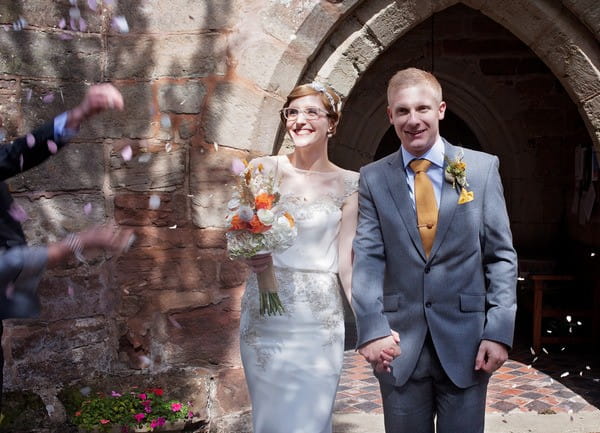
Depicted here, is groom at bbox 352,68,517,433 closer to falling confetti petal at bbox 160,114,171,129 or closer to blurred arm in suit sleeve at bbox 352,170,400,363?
blurred arm in suit sleeve at bbox 352,170,400,363

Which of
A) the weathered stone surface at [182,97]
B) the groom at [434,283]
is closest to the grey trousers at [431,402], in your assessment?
the groom at [434,283]

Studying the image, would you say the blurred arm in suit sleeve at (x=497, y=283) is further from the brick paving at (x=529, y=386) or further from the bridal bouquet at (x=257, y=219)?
the brick paving at (x=529, y=386)

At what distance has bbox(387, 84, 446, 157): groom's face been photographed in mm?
2523

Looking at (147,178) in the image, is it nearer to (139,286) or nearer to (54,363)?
(139,286)

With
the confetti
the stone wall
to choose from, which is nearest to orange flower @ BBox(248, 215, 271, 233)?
the stone wall

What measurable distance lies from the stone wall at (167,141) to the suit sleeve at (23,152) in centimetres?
172

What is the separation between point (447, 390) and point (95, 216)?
2.51 meters

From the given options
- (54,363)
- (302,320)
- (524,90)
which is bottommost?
(54,363)

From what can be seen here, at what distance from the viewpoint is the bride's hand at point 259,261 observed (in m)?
2.78

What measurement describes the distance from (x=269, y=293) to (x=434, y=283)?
0.70m

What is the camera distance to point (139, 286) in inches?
166

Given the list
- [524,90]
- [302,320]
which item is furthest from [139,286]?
[524,90]

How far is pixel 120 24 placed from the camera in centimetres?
418

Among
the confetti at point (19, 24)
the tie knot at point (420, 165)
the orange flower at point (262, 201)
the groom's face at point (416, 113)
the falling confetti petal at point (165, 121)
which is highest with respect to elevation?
the confetti at point (19, 24)
